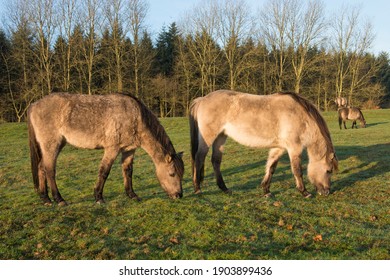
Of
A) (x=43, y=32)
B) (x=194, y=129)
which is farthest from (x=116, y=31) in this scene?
(x=194, y=129)

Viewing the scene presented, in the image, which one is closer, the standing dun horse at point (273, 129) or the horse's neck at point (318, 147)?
the standing dun horse at point (273, 129)

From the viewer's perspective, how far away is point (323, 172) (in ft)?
24.7

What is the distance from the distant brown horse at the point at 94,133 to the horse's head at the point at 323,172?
3123mm

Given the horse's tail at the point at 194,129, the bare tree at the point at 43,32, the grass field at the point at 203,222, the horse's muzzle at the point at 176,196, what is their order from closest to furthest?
the grass field at the point at 203,222 < the horse's muzzle at the point at 176,196 < the horse's tail at the point at 194,129 < the bare tree at the point at 43,32

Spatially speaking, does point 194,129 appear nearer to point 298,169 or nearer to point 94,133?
point 94,133

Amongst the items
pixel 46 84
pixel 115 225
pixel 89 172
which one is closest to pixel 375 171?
pixel 115 225

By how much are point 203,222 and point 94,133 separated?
9.94 ft

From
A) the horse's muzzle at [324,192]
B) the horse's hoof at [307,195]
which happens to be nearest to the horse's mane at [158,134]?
the horse's hoof at [307,195]

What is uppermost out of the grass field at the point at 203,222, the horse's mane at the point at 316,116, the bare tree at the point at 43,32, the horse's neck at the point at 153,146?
the bare tree at the point at 43,32

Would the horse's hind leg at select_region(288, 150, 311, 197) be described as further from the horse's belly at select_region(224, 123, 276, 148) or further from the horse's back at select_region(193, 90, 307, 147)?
the horse's belly at select_region(224, 123, 276, 148)

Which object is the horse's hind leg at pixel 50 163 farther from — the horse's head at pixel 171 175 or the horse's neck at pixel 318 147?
the horse's neck at pixel 318 147

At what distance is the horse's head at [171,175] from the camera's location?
7.12 meters

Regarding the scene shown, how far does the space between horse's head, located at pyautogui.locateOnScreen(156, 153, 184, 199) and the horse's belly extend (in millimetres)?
1444
